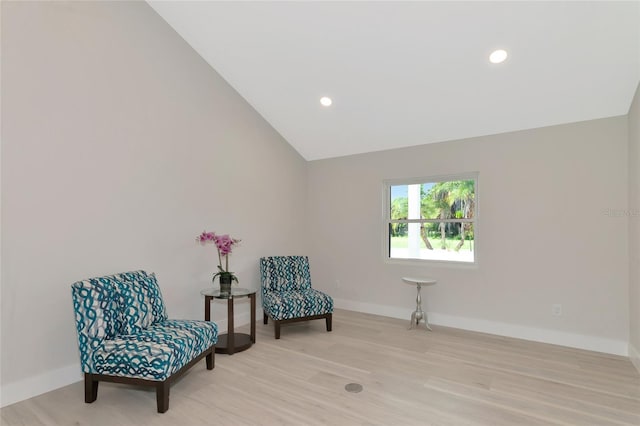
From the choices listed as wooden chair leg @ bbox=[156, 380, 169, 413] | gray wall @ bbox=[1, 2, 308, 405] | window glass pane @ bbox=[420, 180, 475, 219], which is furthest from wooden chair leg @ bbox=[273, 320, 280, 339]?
window glass pane @ bbox=[420, 180, 475, 219]

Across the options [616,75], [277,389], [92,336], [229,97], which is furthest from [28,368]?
[616,75]

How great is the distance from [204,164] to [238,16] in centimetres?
160

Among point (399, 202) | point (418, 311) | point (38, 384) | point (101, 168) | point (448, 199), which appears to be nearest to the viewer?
point (38, 384)

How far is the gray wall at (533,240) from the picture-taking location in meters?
3.54

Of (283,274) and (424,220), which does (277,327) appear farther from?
(424,220)

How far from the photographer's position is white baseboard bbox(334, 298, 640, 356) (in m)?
3.52

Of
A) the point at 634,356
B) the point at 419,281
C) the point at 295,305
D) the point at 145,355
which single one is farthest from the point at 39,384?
the point at 634,356

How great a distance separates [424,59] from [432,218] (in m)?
2.11

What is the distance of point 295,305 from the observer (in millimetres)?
4051

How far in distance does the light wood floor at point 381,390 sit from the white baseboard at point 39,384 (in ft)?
0.26

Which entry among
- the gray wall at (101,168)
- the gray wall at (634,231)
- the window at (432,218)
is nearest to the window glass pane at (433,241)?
the window at (432,218)

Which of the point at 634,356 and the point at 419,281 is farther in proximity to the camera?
the point at 419,281

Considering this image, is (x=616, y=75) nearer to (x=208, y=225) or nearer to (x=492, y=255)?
(x=492, y=255)

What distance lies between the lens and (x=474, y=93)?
3.70m
